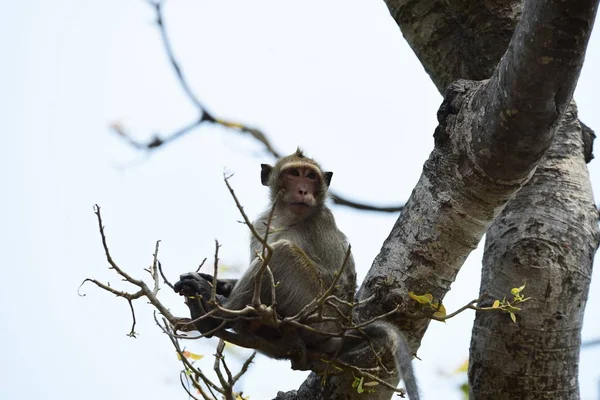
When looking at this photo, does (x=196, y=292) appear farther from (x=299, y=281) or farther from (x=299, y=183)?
(x=299, y=183)

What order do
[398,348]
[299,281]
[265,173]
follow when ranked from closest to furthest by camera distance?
[398,348], [299,281], [265,173]

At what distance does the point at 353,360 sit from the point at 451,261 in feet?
2.58

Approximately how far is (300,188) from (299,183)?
9 centimetres

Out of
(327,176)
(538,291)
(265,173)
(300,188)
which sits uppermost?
(265,173)

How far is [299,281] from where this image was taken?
519cm

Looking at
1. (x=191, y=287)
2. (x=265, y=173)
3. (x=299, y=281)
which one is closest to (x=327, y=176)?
(x=265, y=173)

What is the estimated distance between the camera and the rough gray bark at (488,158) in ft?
11.8

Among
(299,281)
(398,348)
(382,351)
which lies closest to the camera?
(398,348)

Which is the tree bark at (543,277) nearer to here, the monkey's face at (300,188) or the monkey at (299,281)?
the monkey at (299,281)

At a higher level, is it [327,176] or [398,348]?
[327,176]

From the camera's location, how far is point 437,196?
461 cm

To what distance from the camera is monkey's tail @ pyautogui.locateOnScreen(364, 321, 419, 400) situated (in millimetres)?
3791

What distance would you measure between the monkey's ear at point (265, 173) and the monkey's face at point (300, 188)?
46 cm

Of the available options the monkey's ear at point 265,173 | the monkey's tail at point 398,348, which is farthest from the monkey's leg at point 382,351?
the monkey's ear at point 265,173
